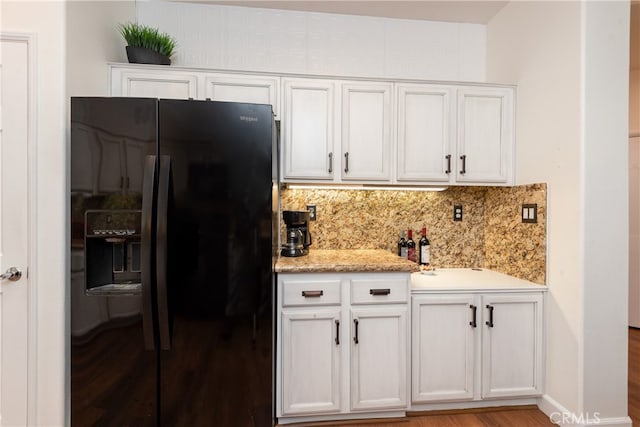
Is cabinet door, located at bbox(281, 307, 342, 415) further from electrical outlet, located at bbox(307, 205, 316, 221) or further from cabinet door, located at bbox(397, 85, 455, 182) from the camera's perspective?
cabinet door, located at bbox(397, 85, 455, 182)

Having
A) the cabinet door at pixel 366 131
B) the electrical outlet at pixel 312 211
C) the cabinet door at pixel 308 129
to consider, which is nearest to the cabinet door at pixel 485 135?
the cabinet door at pixel 366 131

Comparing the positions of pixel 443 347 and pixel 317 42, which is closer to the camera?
pixel 443 347

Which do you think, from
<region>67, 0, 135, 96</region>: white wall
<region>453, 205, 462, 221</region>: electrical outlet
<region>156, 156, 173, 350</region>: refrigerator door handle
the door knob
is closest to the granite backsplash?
<region>453, 205, 462, 221</region>: electrical outlet


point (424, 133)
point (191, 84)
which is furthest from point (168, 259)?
point (424, 133)

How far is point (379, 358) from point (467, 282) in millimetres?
799

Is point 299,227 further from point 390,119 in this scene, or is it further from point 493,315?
point 493,315

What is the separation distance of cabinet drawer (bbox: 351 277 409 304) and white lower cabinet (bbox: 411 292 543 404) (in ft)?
0.43

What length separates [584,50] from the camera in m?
1.80

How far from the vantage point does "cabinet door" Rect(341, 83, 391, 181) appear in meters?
2.24

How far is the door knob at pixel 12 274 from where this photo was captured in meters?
1.57

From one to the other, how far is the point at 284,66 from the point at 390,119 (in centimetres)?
99

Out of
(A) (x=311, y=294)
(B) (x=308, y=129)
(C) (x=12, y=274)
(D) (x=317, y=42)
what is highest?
(D) (x=317, y=42)

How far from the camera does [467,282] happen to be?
216 cm

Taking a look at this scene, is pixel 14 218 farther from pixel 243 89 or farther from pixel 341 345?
pixel 341 345
